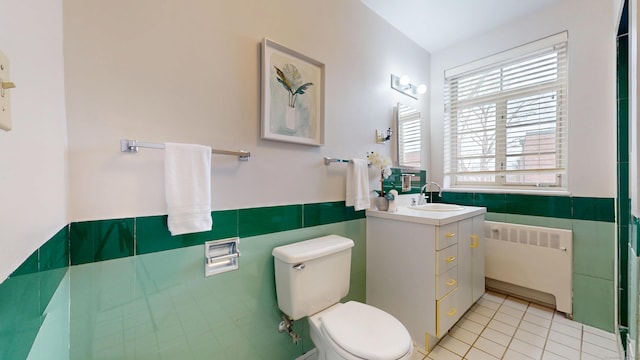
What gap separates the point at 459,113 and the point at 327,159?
5.93 ft

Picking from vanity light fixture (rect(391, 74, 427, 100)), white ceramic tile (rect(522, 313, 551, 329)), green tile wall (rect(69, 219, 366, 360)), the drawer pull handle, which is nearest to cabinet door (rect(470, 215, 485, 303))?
the drawer pull handle

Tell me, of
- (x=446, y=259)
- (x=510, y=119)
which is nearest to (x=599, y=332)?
(x=446, y=259)

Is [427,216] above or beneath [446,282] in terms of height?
above

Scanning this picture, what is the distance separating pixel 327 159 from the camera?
1.65 meters

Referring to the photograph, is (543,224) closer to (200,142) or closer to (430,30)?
(430,30)

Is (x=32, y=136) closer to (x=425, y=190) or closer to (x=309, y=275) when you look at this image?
(x=309, y=275)

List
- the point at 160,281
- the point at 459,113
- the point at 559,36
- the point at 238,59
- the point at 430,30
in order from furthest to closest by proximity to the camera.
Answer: the point at 459,113 → the point at 430,30 → the point at 559,36 → the point at 238,59 → the point at 160,281

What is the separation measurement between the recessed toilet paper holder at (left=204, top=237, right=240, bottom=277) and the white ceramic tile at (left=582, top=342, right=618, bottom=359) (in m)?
2.26

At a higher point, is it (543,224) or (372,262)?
(543,224)

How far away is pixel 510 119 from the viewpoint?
2.27 m

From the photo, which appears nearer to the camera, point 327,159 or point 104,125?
point 104,125

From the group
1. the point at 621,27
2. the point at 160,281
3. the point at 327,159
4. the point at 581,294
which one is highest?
the point at 621,27

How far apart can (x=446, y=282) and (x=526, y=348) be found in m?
0.68

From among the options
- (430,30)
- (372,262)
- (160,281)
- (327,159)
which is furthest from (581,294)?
(160,281)
